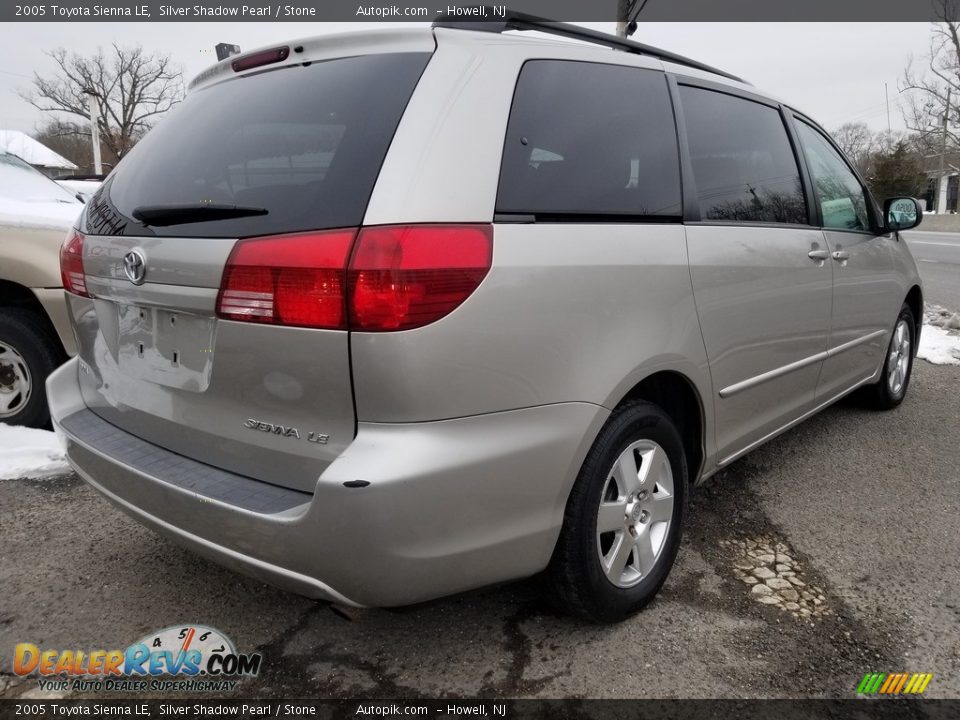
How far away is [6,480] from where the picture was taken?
3441mm

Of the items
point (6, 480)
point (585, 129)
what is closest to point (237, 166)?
point (585, 129)

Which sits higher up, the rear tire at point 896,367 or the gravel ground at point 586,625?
the rear tire at point 896,367

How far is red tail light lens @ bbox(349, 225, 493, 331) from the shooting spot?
1.63 metres

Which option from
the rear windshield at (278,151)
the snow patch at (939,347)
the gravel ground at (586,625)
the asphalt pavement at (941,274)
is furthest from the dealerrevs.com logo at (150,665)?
the asphalt pavement at (941,274)

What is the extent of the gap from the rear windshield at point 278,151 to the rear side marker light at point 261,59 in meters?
0.04

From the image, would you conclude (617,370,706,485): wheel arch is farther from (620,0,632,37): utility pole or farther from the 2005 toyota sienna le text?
(620,0,632,37): utility pole

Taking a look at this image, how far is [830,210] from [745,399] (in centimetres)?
132

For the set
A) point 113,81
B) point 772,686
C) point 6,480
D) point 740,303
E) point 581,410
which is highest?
point 113,81

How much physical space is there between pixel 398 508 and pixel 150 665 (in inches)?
44.3

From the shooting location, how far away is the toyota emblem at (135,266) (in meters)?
1.97

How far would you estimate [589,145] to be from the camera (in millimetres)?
2131

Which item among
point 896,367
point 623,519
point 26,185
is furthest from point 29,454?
point 896,367

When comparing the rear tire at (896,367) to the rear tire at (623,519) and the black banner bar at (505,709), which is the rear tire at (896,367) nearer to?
the rear tire at (623,519)

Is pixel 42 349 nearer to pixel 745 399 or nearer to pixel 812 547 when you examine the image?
pixel 745 399
